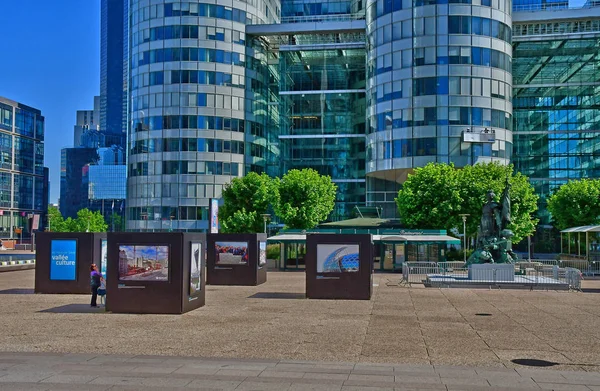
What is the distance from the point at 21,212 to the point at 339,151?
331 feet

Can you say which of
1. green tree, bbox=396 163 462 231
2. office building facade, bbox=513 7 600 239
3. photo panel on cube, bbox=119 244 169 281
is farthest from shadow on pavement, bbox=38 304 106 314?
office building facade, bbox=513 7 600 239

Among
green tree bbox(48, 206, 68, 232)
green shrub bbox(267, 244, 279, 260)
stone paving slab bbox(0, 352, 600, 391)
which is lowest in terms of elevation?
stone paving slab bbox(0, 352, 600, 391)

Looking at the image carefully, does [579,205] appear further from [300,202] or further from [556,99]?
[556,99]

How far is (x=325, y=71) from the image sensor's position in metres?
89.7

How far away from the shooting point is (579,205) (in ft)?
213

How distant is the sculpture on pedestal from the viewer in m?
41.7

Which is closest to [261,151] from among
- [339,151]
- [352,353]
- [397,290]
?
[339,151]

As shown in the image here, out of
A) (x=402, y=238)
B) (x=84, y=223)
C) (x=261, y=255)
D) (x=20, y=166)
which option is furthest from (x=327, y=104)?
(x=20, y=166)

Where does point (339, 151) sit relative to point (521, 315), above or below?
above

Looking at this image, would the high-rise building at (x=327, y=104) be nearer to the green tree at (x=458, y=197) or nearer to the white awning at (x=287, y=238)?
the green tree at (x=458, y=197)

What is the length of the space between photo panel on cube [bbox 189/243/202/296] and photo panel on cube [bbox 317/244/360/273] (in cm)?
634

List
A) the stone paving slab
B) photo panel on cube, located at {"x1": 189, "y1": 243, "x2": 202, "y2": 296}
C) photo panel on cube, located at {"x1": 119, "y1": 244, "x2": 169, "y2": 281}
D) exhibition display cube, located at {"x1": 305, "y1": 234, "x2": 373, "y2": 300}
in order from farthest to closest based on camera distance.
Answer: exhibition display cube, located at {"x1": 305, "y1": 234, "x2": 373, "y2": 300}
photo panel on cube, located at {"x1": 189, "y1": 243, "x2": 202, "y2": 296}
photo panel on cube, located at {"x1": 119, "y1": 244, "x2": 169, "y2": 281}
the stone paving slab

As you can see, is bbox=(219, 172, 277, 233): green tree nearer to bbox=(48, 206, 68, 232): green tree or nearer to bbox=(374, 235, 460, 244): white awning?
bbox=(374, 235, 460, 244): white awning

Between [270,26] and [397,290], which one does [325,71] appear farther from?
[397,290]
